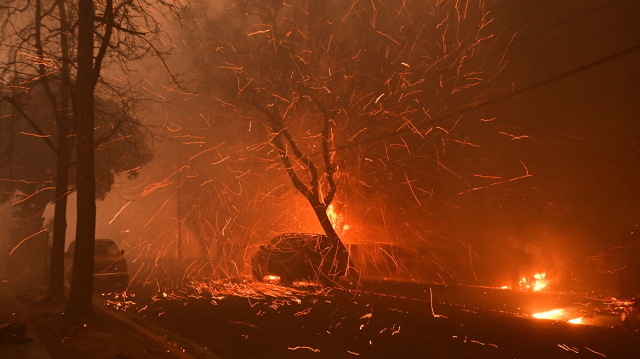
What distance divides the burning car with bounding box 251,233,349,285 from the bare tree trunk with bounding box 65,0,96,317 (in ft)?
19.8

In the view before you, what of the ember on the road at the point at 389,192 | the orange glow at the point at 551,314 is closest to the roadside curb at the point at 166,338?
the ember on the road at the point at 389,192

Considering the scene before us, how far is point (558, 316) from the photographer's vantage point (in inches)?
314

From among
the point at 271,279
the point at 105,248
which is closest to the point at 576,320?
the point at 271,279

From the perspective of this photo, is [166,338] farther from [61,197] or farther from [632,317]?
[632,317]

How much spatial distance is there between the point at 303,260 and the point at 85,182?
6.72 m

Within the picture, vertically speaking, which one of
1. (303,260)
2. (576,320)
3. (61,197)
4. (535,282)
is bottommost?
(576,320)

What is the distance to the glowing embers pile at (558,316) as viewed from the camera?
762 cm

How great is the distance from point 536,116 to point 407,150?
5.37 metres

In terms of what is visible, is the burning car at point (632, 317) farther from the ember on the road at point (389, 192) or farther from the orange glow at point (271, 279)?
the orange glow at point (271, 279)

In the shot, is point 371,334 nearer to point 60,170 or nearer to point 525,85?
point 60,170

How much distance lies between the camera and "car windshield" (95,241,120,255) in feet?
52.4

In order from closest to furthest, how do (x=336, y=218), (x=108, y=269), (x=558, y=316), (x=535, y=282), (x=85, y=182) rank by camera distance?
(x=558, y=316)
(x=85, y=182)
(x=535, y=282)
(x=108, y=269)
(x=336, y=218)

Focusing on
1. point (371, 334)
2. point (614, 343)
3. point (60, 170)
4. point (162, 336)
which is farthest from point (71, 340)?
point (614, 343)

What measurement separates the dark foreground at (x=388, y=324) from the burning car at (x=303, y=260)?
958mm
